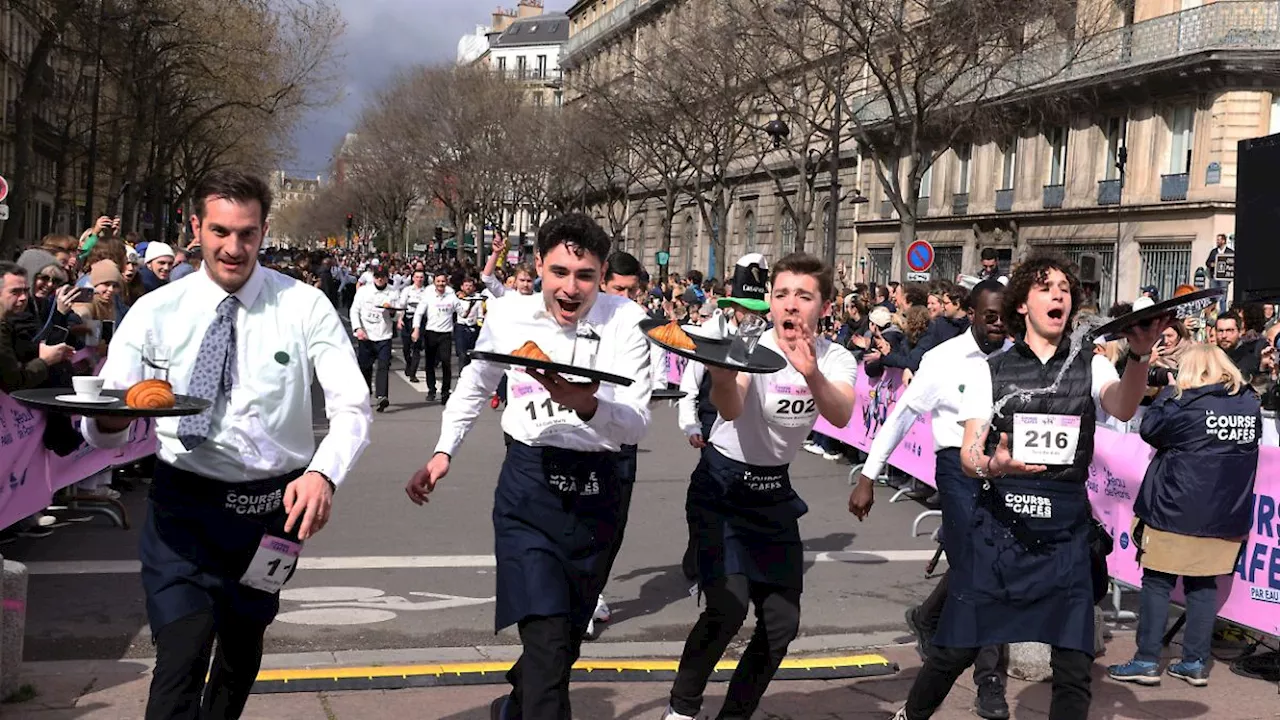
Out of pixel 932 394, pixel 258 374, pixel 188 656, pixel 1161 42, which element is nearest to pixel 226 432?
pixel 258 374

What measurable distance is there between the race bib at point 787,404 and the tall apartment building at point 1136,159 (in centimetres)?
2633

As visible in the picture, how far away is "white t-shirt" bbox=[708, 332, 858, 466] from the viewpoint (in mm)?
5504

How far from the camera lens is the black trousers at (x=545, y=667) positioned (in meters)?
4.59

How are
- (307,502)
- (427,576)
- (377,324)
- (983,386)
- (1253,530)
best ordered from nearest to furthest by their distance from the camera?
(307,502) → (983,386) → (1253,530) → (427,576) → (377,324)

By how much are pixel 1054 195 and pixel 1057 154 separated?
1.21 meters

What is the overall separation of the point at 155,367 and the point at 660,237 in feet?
208

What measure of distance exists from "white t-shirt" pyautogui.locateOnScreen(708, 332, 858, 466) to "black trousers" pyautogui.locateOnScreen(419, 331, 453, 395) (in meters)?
14.6

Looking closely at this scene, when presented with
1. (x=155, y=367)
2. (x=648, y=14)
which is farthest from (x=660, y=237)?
(x=155, y=367)

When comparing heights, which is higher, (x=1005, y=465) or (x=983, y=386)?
(x=983, y=386)

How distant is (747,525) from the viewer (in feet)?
17.8

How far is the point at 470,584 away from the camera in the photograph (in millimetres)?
8656

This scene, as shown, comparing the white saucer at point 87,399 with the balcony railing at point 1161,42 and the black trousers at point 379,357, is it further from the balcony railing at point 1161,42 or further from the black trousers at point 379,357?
the balcony railing at point 1161,42

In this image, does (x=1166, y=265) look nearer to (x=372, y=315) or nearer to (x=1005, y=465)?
(x=372, y=315)

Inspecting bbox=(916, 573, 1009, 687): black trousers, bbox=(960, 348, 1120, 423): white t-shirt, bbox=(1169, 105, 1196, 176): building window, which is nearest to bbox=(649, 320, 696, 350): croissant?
bbox=(960, 348, 1120, 423): white t-shirt
